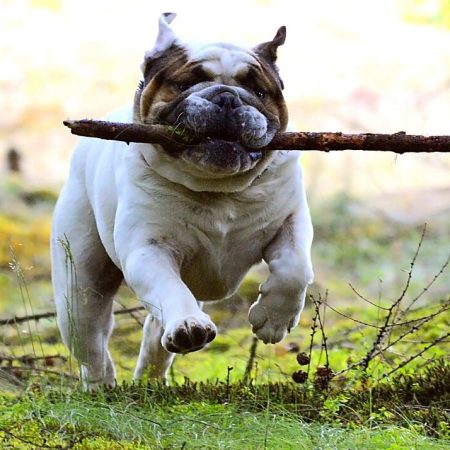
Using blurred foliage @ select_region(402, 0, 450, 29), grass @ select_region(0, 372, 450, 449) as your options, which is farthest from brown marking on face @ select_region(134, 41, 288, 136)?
blurred foliage @ select_region(402, 0, 450, 29)

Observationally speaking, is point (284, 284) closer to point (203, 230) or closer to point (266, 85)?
point (203, 230)

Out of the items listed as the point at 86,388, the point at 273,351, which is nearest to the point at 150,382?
the point at 86,388

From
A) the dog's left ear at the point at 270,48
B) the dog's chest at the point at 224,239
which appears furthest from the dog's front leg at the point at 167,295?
the dog's left ear at the point at 270,48

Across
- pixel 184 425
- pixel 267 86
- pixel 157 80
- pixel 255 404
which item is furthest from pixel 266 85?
pixel 184 425

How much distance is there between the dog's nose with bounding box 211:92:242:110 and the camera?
15.8 ft

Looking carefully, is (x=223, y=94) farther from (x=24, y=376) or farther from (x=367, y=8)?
(x=367, y=8)

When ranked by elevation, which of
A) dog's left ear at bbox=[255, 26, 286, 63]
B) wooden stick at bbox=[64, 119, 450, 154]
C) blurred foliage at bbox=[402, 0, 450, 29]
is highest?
blurred foliage at bbox=[402, 0, 450, 29]

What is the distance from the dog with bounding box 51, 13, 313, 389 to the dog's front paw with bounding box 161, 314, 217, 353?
0.23 metres

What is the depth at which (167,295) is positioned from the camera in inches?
188

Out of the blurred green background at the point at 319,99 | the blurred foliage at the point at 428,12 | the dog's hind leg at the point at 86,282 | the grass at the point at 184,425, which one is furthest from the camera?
the blurred foliage at the point at 428,12

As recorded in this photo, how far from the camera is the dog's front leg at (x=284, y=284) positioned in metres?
5.16

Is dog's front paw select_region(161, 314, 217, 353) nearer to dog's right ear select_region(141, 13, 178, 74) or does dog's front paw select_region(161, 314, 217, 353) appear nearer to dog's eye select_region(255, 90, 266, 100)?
dog's eye select_region(255, 90, 266, 100)

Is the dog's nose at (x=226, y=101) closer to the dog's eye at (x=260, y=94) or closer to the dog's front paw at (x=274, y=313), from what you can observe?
the dog's eye at (x=260, y=94)

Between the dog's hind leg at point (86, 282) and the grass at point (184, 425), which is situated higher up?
the dog's hind leg at point (86, 282)
